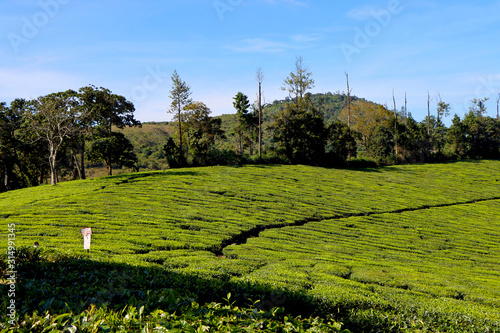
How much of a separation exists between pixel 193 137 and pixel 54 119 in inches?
827

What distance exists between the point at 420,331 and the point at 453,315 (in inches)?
83.3

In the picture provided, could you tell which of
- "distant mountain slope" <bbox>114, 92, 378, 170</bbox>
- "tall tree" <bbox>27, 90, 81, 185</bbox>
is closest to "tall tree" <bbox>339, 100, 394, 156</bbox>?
"distant mountain slope" <bbox>114, 92, 378, 170</bbox>

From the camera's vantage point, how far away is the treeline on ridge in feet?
148

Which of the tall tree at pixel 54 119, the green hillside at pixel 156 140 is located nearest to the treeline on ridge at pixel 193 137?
the tall tree at pixel 54 119

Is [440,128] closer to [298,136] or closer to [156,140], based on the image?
[298,136]

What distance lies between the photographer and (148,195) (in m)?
31.7

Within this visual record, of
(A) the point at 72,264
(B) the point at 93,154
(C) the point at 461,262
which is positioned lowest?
(C) the point at 461,262

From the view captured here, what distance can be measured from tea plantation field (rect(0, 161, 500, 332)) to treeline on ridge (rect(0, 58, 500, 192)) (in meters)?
7.03

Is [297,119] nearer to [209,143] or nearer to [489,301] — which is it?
[209,143]

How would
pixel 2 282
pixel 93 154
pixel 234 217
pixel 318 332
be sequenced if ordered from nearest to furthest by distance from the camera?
pixel 318 332, pixel 2 282, pixel 234 217, pixel 93 154

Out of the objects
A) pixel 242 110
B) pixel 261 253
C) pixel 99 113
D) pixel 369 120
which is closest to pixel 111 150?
pixel 99 113

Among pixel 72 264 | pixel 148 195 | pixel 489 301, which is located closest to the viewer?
pixel 72 264

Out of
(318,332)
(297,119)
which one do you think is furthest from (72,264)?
(297,119)

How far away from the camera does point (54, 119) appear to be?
4169 cm
